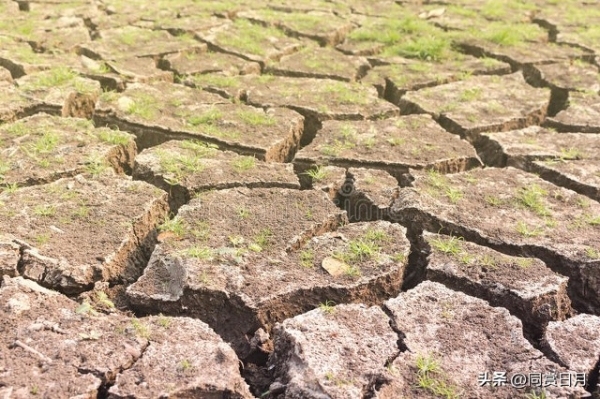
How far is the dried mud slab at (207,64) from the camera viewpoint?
168 inches

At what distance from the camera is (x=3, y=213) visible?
8.38 feet

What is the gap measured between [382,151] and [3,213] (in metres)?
1.60

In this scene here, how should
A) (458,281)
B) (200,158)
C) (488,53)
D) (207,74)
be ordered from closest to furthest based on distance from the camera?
(458,281) → (200,158) → (207,74) → (488,53)

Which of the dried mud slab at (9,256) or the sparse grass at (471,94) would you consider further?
the sparse grass at (471,94)

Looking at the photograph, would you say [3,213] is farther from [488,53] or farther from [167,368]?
[488,53]

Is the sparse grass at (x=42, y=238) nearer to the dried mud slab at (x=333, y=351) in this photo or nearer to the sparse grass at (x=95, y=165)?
the sparse grass at (x=95, y=165)

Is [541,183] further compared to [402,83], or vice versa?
[402,83]

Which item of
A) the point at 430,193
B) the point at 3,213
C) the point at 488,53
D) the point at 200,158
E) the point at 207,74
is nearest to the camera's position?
the point at 3,213

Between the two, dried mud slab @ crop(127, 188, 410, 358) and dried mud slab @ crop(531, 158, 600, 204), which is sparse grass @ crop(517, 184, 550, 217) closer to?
dried mud slab @ crop(531, 158, 600, 204)

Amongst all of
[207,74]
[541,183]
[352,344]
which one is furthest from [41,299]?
[207,74]

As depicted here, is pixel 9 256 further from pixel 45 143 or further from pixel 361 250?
pixel 361 250

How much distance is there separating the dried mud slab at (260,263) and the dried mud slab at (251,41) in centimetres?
205

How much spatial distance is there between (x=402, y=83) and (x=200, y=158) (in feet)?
5.25

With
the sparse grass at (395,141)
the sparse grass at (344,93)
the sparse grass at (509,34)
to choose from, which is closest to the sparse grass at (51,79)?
the sparse grass at (344,93)
